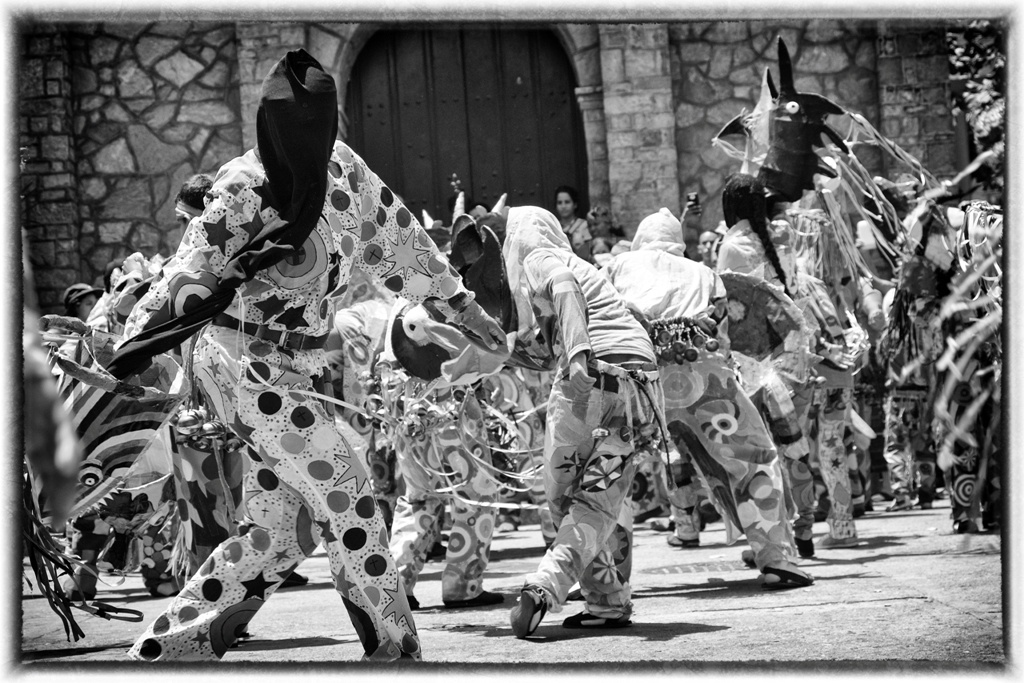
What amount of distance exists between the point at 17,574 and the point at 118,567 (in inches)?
153

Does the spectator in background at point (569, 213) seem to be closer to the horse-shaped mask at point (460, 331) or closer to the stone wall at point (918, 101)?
the stone wall at point (918, 101)

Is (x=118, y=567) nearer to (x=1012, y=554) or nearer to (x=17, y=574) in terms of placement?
(x=17, y=574)

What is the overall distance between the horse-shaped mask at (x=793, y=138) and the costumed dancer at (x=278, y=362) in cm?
467

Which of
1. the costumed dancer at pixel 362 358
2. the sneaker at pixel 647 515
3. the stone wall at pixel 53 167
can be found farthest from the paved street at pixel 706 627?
the stone wall at pixel 53 167

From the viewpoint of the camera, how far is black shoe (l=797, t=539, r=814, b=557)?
8703mm

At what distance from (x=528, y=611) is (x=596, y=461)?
738mm

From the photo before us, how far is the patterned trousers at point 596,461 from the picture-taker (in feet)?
20.1

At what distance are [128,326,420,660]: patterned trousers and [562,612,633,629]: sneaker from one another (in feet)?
4.86

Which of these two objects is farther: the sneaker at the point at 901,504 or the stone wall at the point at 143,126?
the stone wall at the point at 143,126

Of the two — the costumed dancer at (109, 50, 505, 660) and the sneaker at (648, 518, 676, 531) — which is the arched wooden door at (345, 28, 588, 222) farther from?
the costumed dancer at (109, 50, 505, 660)

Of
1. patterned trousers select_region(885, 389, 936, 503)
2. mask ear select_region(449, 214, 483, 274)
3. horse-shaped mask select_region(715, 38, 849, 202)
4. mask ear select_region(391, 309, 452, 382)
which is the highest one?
horse-shaped mask select_region(715, 38, 849, 202)

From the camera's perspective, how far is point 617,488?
20.4 feet

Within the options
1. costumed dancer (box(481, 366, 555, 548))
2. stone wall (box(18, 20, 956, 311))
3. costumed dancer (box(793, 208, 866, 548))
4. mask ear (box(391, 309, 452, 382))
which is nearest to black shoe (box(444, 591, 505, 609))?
costumed dancer (box(481, 366, 555, 548))

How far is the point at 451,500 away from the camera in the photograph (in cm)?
750
